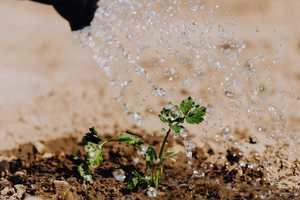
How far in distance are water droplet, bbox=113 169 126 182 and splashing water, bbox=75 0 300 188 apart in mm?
430

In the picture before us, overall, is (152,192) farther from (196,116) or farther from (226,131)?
(226,131)

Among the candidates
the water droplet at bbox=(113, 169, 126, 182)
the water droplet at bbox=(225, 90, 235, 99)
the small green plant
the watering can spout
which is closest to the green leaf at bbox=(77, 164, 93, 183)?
the small green plant

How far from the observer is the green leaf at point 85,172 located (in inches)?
134

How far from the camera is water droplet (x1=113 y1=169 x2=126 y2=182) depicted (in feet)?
11.6

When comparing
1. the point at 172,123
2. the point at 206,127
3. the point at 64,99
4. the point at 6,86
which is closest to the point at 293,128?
the point at 206,127

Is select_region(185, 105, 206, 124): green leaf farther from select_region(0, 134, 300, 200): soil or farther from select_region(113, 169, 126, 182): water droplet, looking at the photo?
select_region(113, 169, 126, 182): water droplet

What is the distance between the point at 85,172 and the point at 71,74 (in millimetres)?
1113

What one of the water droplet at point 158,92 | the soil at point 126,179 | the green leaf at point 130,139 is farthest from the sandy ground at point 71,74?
the green leaf at point 130,139

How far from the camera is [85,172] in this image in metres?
3.42

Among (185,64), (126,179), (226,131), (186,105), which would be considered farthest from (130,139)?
(185,64)

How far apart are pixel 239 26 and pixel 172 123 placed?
1.72 meters

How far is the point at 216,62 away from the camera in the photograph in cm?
454

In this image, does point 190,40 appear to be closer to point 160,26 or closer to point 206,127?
point 160,26

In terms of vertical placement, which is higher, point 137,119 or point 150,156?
point 137,119
